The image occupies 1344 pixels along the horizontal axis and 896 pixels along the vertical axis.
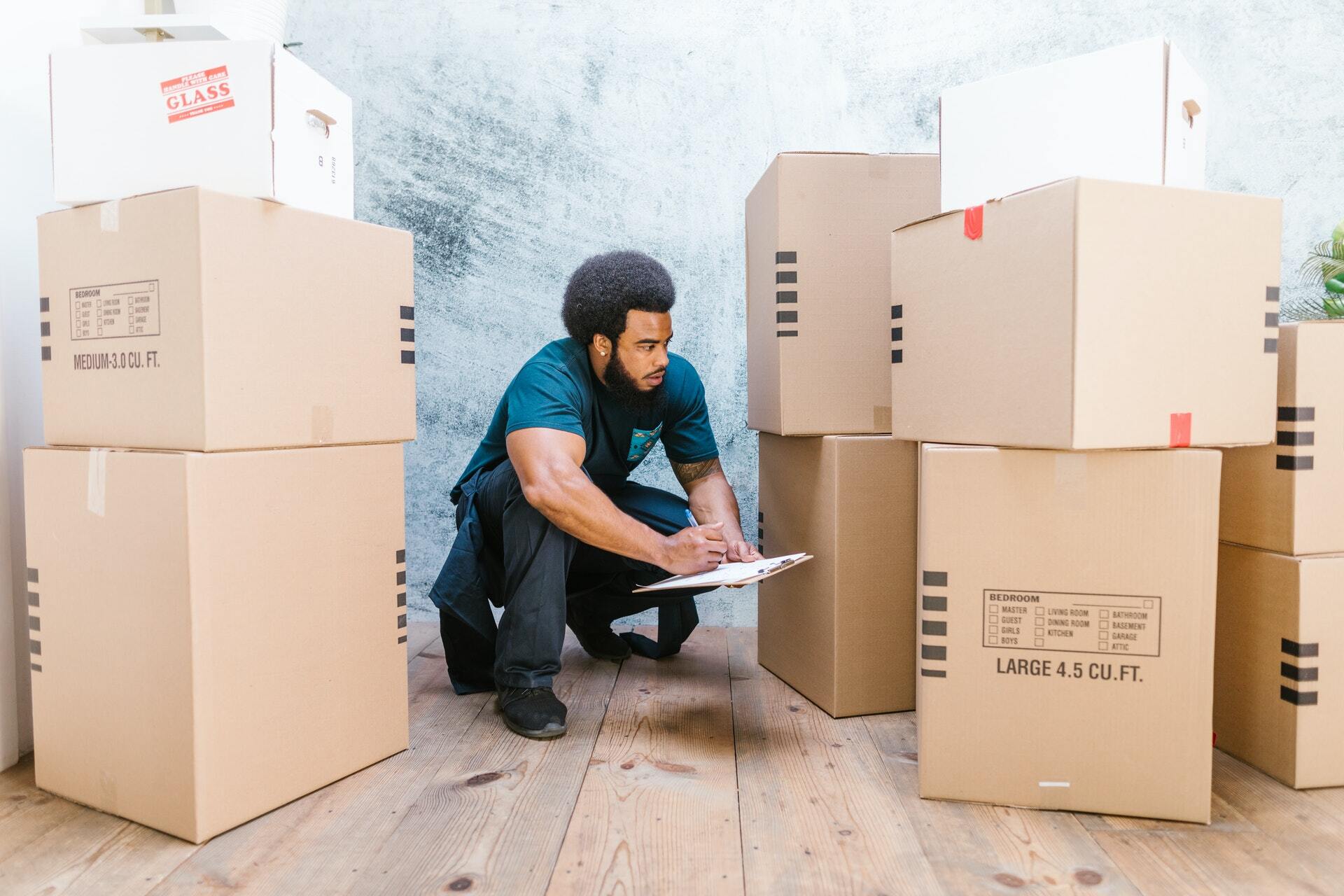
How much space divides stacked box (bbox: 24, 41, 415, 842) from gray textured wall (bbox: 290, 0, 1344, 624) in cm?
101

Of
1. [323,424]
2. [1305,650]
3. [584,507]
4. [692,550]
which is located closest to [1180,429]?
[1305,650]

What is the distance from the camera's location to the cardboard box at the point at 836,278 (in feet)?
5.24

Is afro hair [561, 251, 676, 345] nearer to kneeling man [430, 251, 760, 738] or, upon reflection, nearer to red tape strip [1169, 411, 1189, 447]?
kneeling man [430, 251, 760, 738]

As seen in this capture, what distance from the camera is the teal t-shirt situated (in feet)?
5.17

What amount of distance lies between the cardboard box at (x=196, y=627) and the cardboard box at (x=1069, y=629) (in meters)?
0.85

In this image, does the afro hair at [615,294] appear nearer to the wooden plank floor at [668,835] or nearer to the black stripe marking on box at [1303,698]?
the wooden plank floor at [668,835]

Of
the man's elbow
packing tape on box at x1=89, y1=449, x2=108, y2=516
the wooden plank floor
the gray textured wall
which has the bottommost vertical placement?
the wooden plank floor

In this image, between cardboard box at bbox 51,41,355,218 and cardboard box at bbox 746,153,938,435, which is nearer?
cardboard box at bbox 51,41,355,218

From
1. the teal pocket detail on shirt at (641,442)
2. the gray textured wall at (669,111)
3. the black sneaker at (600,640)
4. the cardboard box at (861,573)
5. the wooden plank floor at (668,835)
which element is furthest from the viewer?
the gray textured wall at (669,111)

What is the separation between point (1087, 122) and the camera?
1.15 metres

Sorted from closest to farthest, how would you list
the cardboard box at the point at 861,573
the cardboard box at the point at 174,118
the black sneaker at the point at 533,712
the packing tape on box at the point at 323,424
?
the cardboard box at the point at 174,118
the packing tape on box at the point at 323,424
the black sneaker at the point at 533,712
the cardboard box at the point at 861,573

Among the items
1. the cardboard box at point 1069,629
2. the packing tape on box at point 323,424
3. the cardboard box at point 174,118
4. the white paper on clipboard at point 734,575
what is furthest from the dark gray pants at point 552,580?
the cardboard box at point 174,118

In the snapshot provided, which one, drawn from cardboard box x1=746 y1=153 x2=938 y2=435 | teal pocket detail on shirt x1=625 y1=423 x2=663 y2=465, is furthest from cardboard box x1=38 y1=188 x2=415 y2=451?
cardboard box x1=746 y1=153 x2=938 y2=435

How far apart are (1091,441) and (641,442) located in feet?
3.16
